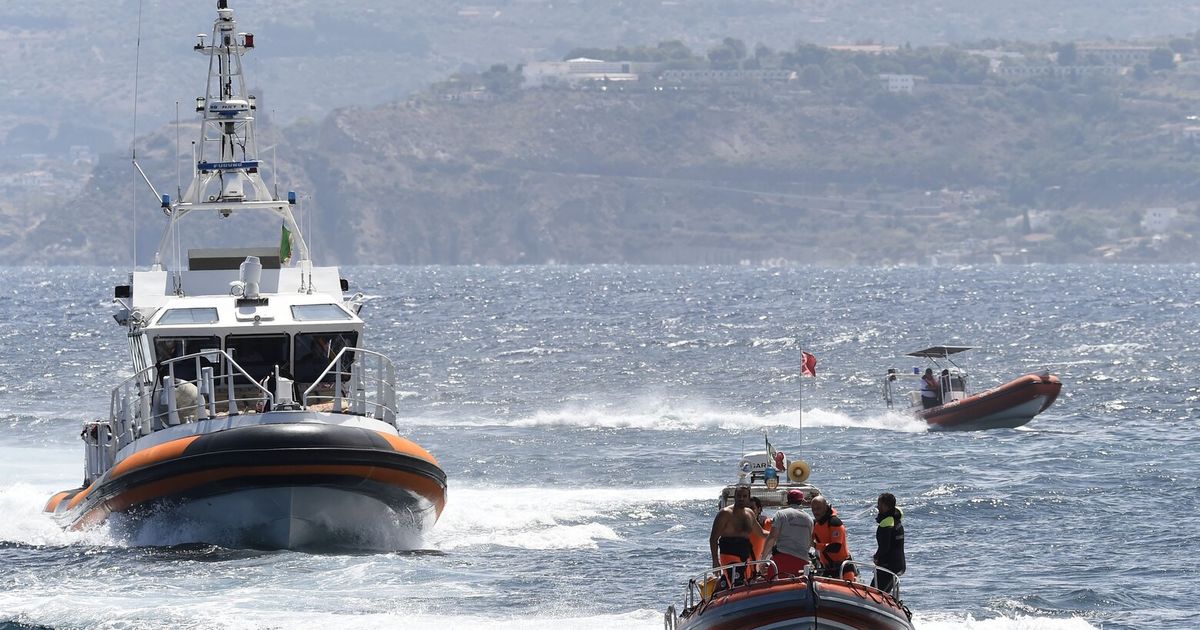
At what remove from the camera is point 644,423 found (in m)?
44.6

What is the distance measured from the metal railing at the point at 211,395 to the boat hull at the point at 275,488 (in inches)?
20.6

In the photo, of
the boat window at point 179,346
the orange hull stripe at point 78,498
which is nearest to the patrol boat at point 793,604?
the boat window at point 179,346

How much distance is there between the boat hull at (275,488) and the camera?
72.3 ft

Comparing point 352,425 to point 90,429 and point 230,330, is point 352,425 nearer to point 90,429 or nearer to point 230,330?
point 230,330

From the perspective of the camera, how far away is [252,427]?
22.1 m

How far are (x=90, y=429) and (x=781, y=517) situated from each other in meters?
12.0

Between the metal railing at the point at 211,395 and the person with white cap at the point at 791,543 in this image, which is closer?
the person with white cap at the point at 791,543

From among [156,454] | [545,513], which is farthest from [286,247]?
[156,454]

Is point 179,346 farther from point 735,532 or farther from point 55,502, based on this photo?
point 735,532

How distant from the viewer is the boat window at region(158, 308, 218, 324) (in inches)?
952

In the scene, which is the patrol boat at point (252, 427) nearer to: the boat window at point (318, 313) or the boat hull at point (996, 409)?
the boat window at point (318, 313)

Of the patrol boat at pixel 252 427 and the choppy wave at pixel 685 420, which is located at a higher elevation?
the patrol boat at pixel 252 427

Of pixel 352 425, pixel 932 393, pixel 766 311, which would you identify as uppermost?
pixel 352 425

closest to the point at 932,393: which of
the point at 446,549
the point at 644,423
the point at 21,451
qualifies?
the point at 644,423
